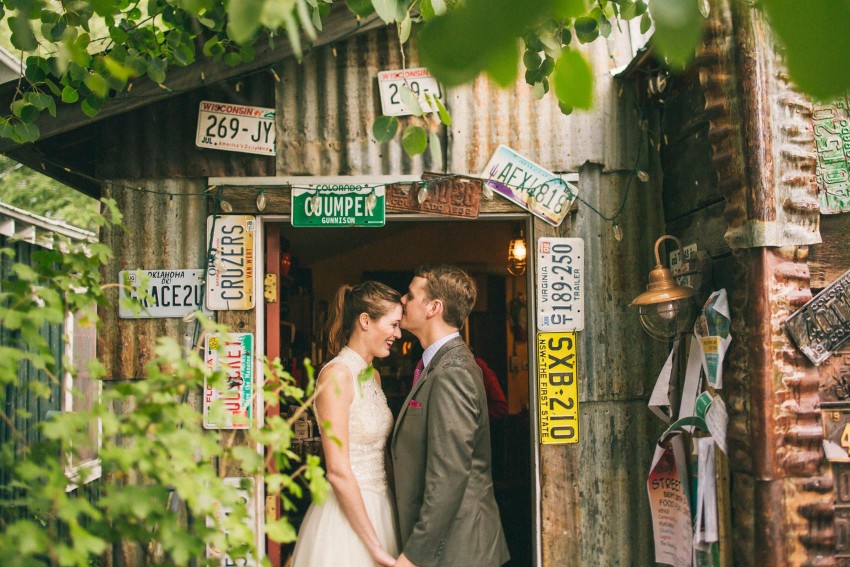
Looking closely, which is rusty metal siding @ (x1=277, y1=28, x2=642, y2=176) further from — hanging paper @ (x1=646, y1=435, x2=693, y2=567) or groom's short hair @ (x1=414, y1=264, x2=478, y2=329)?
hanging paper @ (x1=646, y1=435, x2=693, y2=567)

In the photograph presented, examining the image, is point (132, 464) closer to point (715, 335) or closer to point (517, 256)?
point (715, 335)

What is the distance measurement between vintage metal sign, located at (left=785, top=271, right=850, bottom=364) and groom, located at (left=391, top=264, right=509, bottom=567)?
1.32 m

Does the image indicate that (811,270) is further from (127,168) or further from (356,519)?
(127,168)

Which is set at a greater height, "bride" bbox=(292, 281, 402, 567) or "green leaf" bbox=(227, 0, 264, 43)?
"green leaf" bbox=(227, 0, 264, 43)

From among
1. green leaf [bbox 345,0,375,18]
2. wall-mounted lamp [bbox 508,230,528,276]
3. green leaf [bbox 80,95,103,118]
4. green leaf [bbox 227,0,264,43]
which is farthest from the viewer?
wall-mounted lamp [bbox 508,230,528,276]

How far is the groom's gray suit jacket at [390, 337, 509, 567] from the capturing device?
9.62ft

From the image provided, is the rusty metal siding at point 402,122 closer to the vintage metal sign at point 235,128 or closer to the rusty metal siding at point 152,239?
the vintage metal sign at point 235,128

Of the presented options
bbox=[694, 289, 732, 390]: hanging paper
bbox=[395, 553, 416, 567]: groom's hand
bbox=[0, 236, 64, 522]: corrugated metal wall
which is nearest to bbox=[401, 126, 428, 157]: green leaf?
bbox=[694, 289, 732, 390]: hanging paper

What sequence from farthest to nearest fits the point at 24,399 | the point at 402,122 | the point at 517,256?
the point at 517,256, the point at 24,399, the point at 402,122

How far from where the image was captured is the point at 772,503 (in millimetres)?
2570

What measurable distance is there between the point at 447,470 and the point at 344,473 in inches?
17.6

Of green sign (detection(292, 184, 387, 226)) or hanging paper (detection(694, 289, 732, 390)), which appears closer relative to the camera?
hanging paper (detection(694, 289, 732, 390))

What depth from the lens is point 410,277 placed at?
27.3 ft

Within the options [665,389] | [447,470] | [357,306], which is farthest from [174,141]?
[665,389]
